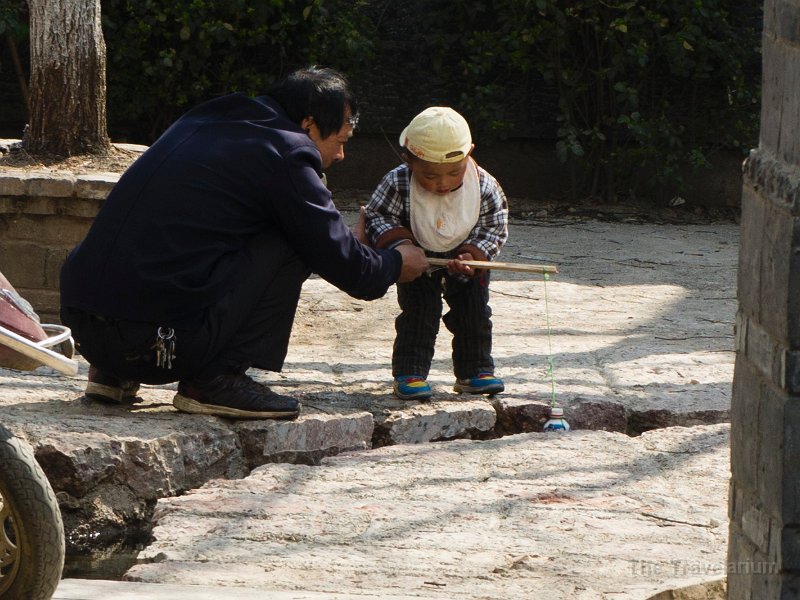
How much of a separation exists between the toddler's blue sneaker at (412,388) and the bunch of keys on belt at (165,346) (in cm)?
92

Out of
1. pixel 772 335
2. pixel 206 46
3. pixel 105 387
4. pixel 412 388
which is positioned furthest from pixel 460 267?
pixel 206 46

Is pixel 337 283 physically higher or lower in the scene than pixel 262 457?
higher

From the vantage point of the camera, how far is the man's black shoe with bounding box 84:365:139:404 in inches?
150

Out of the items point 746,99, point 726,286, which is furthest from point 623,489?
point 746,99

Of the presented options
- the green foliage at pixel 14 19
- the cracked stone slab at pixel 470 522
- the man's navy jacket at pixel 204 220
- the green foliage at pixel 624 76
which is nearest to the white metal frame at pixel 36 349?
the cracked stone slab at pixel 470 522

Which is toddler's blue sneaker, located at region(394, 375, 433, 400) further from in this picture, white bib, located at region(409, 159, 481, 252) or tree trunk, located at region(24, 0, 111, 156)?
tree trunk, located at region(24, 0, 111, 156)

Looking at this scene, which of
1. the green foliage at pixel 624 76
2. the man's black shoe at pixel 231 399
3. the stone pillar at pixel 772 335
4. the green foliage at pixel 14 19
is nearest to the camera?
the stone pillar at pixel 772 335

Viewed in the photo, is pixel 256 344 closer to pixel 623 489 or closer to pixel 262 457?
pixel 262 457

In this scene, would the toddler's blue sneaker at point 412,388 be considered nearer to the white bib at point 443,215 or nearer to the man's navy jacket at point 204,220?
the white bib at point 443,215

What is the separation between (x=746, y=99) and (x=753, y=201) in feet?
21.9

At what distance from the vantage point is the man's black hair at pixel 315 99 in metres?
3.82

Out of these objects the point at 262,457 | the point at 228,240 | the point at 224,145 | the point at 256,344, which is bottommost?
the point at 262,457

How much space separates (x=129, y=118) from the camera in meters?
8.49

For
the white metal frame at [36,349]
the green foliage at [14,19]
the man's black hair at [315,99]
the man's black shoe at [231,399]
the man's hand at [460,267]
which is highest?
the green foliage at [14,19]
